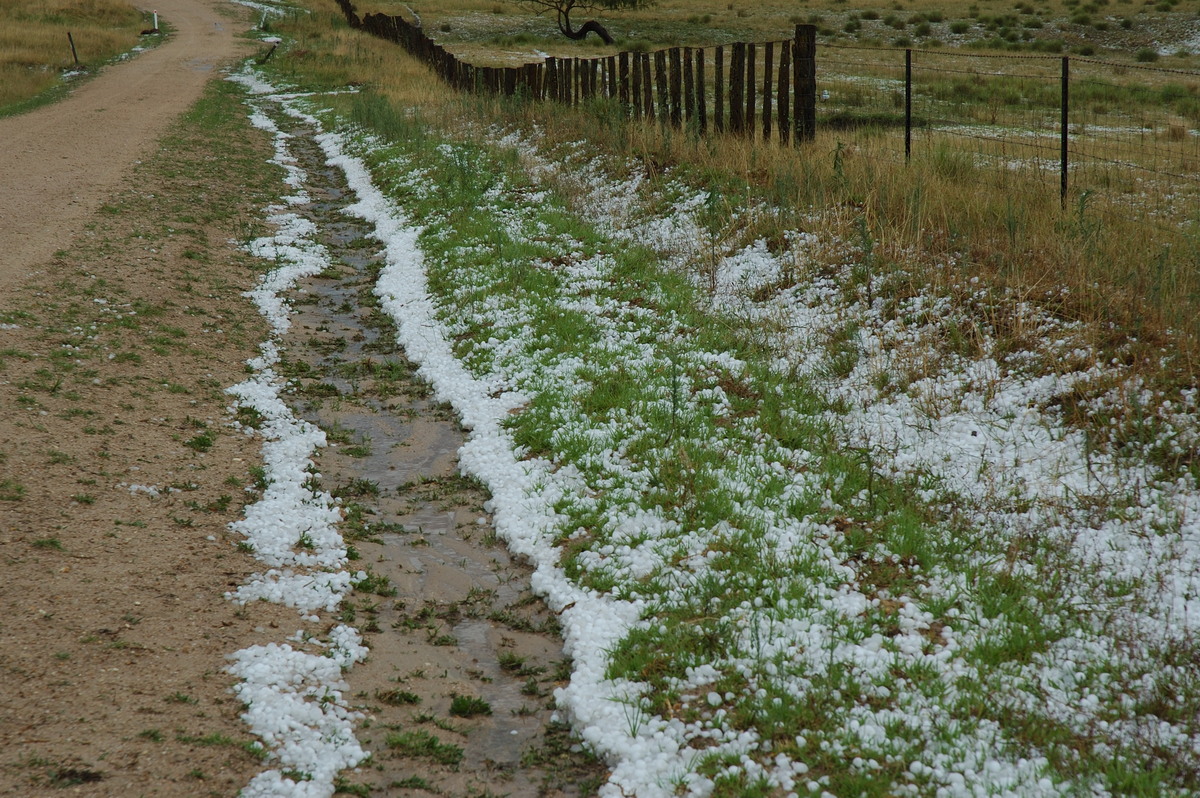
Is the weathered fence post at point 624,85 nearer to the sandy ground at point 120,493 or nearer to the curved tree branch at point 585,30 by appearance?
the sandy ground at point 120,493

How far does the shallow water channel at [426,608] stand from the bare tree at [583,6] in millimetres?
38326

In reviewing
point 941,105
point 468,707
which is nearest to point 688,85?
point 468,707

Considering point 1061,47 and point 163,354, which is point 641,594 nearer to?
point 163,354

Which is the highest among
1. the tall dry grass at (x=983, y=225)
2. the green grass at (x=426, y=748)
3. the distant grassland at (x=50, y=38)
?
the distant grassland at (x=50, y=38)

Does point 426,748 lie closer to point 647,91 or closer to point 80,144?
point 647,91

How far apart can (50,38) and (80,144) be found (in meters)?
21.3

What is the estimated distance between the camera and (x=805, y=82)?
1068 cm

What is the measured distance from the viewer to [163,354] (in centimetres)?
764

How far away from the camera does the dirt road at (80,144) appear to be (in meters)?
10.2

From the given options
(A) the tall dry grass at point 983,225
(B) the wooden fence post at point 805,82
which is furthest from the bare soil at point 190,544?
(B) the wooden fence post at point 805,82

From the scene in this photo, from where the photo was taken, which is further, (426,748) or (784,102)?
(784,102)

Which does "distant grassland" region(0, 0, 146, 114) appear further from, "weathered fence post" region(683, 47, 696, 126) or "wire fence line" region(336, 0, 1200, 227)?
"weathered fence post" region(683, 47, 696, 126)

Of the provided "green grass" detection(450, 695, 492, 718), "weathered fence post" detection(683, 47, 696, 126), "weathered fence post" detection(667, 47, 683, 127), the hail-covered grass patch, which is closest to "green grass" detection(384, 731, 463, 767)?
"green grass" detection(450, 695, 492, 718)

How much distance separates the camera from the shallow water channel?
3.96 meters
